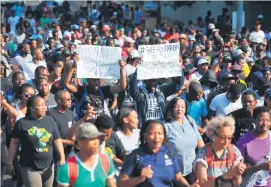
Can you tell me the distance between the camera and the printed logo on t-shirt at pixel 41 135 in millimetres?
7516

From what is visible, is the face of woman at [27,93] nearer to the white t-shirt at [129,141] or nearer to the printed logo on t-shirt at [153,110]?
the printed logo on t-shirt at [153,110]

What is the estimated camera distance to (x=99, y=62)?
980 cm

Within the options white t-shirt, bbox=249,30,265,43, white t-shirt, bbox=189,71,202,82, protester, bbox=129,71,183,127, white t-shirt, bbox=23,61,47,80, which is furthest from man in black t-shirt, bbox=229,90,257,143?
white t-shirt, bbox=249,30,265,43

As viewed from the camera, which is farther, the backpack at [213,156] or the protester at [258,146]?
the protester at [258,146]

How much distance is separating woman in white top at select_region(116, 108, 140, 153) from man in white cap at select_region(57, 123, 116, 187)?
47.6 inches

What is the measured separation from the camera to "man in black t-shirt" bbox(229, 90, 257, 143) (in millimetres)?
8047

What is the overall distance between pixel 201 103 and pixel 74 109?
1575 millimetres

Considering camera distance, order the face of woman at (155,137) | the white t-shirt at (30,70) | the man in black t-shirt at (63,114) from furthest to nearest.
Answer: the white t-shirt at (30,70) < the man in black t-shirt at (63,114) < the face of woman at (155,137)

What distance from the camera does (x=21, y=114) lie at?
8.36 m

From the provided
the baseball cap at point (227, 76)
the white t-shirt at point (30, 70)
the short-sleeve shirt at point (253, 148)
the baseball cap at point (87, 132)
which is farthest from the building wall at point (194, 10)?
the baseball cap at point (87, 132)

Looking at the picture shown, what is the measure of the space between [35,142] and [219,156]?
6.70 ft

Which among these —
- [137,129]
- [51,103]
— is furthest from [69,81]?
[137,129]

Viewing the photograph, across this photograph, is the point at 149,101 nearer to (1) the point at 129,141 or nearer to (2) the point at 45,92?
(2) the point at 45,92

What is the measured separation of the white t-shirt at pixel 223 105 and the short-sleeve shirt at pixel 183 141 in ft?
4.94
